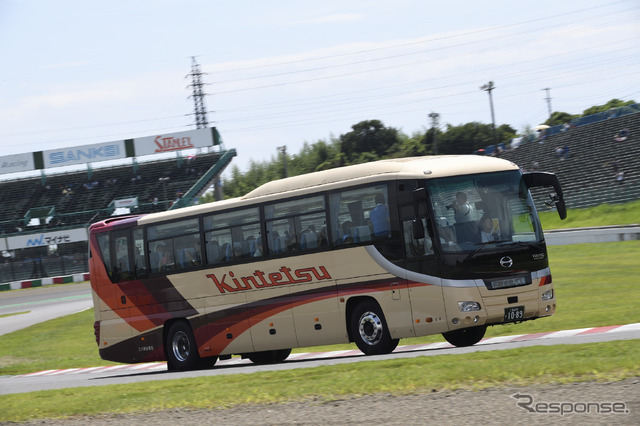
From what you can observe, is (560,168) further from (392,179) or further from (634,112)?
(392,179)

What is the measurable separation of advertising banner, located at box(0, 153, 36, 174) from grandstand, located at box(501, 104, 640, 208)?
40798 millimetres

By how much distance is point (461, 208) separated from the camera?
1423cm

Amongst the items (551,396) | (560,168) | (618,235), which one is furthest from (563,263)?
(560,168)

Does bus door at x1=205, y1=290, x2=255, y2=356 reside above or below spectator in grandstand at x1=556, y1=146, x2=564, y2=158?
below

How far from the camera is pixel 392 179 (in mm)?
14719

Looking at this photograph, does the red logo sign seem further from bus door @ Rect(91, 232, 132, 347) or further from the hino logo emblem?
the hino logo emblem

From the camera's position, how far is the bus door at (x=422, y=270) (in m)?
14.0

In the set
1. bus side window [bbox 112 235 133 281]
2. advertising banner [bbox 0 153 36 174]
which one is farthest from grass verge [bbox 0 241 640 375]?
advertising banner [bbox 0 153 36 174]

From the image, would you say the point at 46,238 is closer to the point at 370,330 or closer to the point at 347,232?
the point at 347,232

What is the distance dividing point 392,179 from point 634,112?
5192 cm

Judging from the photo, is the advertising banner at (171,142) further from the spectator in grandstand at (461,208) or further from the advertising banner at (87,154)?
the spectator in grandstand at (461,208)

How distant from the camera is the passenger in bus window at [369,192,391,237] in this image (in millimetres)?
14633

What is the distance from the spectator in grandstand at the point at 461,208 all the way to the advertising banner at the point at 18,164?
68.6 meters

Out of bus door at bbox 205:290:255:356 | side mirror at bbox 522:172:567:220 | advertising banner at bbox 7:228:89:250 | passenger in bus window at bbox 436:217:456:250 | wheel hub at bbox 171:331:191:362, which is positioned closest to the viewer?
passenger in bus window at bbox 436:217:456:250
